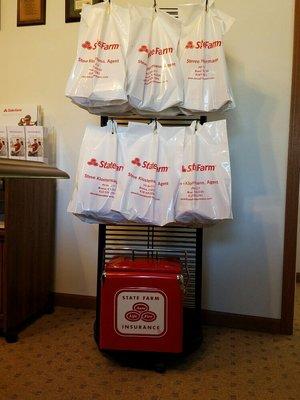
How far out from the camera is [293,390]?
54.0 inches

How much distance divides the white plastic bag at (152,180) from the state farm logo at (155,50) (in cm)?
33

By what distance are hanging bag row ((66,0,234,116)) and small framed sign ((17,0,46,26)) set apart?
860 mm

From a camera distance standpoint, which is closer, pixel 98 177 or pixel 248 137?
pixel 98 177

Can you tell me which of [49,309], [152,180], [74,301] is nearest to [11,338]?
[49,309]

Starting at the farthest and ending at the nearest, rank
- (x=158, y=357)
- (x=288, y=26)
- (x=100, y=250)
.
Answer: (x=288, y=26) → (x=100, y=250) → (x=158, y=357)

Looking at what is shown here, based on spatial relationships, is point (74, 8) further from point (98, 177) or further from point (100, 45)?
point (98, 177)

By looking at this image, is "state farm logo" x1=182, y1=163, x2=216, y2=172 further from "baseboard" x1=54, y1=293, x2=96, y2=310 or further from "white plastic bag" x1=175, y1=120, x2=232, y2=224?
"baseboard" x1=54, y1=293, x2=96, y2=310

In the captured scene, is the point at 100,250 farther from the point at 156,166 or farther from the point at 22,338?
the point at 22,338

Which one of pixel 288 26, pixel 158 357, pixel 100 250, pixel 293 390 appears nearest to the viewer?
pixel 293 390

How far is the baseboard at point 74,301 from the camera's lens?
2.17m

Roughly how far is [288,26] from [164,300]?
1.58 metres

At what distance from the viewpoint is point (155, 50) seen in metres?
1.45

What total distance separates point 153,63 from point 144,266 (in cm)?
89

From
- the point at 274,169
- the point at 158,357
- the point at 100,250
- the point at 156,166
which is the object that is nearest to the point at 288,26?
the point at 274,169
